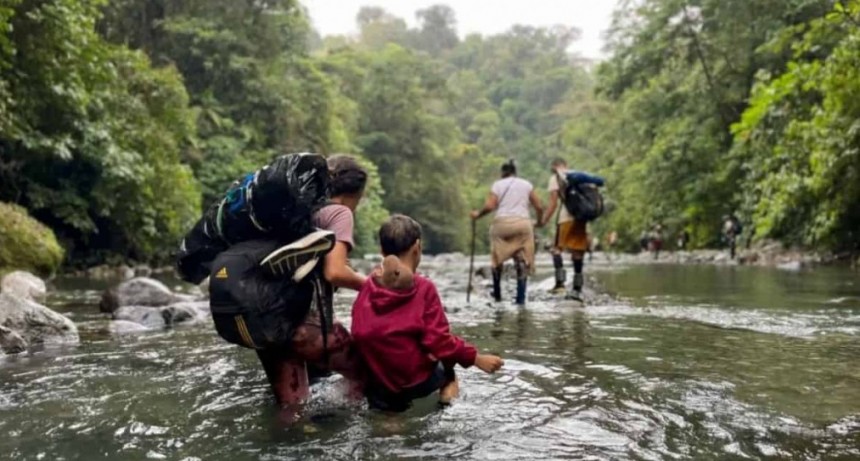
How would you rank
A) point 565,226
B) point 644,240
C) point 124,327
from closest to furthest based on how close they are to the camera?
point 124,327 → point 565,226 → point 644,240

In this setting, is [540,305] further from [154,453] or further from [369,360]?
[154,453]

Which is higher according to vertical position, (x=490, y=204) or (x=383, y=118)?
(x=383, y=118)

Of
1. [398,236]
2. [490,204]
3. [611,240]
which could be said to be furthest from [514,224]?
[611,240]

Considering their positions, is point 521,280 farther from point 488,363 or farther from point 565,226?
point 488,363

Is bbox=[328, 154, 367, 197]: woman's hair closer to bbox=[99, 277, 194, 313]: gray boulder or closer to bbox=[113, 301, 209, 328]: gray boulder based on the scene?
bbox=[113, 301, 209, 328]: gray boulder

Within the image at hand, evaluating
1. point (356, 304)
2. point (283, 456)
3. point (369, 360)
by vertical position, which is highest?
point (356, 304)

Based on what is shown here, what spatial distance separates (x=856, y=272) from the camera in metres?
15.4

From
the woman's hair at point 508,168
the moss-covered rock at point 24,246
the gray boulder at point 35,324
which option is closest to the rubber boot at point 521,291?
the woman's hair at point 508,168

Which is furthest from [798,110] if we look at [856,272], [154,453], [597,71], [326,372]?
[154,453]

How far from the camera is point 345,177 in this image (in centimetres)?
433

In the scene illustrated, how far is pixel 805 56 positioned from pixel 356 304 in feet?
78.7

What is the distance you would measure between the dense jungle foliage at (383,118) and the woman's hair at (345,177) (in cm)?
1037

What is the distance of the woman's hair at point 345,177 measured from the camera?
432 cm

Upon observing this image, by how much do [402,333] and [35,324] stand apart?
14.7 ft
